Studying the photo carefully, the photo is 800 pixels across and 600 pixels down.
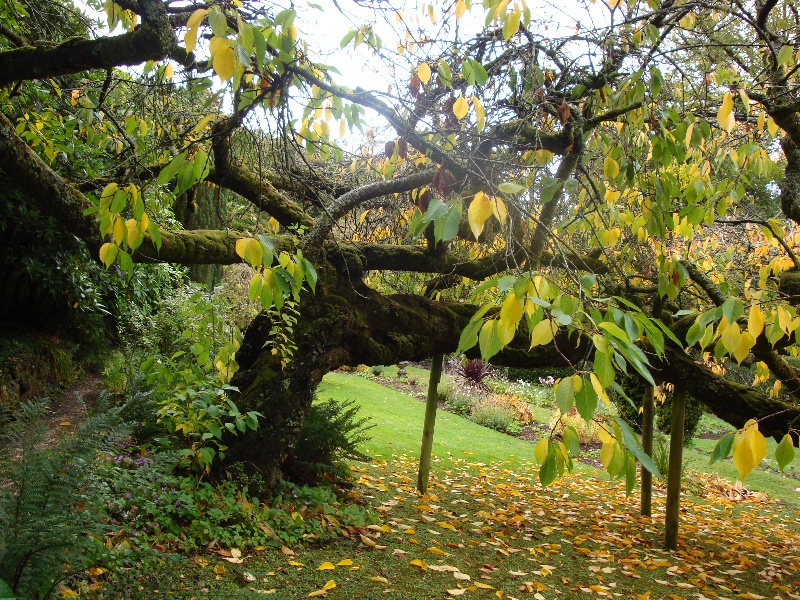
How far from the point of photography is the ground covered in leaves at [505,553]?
3105mm

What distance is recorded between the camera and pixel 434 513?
4.80 meters

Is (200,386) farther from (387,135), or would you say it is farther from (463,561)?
(387,135)

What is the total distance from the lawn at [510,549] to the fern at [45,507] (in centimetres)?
56

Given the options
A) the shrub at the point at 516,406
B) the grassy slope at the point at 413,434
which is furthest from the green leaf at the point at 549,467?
the shrub at the point at 516,406

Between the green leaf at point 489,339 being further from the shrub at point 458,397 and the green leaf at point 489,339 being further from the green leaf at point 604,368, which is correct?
the shrub at point 458,397

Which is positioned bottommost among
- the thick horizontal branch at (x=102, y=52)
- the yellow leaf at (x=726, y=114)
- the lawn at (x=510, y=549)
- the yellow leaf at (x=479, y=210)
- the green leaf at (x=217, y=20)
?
the lawn at (x=510, y=549)

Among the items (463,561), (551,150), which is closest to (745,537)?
(463,561)

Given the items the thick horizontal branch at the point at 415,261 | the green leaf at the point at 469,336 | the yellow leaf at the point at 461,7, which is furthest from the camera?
the thick horizontal branch at the point at 415,261

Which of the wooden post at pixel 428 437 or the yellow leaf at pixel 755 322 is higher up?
the yellow leaf at pixel 755 322

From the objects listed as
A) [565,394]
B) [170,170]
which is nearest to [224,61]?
[170,170]

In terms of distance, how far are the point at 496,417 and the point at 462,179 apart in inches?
355

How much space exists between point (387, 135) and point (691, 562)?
4.43m

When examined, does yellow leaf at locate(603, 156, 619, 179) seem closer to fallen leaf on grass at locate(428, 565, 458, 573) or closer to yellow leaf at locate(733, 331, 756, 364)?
yellow leaf at locate(733, 331, 756, 364)

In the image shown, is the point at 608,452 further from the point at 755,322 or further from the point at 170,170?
the point at 170,170
